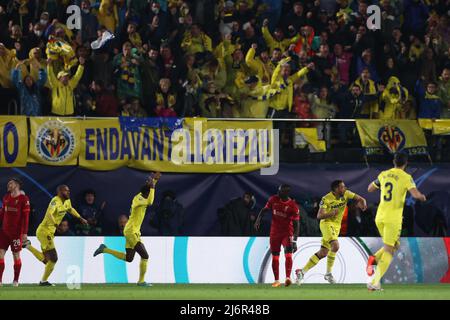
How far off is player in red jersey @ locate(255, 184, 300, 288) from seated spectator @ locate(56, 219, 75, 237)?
4.31m

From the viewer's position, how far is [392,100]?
2488cm

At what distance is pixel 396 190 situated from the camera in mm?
17953

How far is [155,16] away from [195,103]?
2295 mm

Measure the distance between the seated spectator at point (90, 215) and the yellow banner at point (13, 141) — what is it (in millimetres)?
1461

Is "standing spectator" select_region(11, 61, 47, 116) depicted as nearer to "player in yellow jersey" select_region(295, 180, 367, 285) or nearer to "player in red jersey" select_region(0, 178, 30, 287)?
"player in red jersey" select_region(0, 178, 30, 287)

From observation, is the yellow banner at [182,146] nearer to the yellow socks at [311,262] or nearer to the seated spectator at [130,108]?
the seated spectator at [130,108]

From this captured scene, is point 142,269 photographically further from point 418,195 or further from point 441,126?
point 441,126

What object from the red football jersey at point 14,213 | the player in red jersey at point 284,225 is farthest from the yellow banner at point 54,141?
the player in red jersey at point 284,225

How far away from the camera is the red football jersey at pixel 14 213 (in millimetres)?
21348

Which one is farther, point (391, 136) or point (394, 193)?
point (391, 136)

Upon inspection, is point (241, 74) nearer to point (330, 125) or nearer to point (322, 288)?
point (330, 125)

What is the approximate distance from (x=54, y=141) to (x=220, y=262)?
4230mm

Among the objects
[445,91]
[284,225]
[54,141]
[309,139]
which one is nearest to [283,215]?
[284,225]
